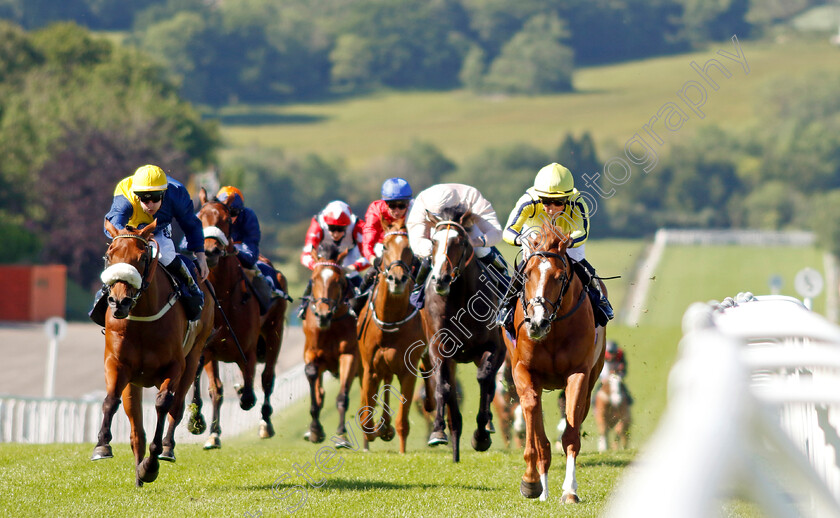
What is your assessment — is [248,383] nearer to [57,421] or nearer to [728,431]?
[57,421]

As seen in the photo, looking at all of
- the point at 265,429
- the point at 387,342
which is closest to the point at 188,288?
the point at 387,342

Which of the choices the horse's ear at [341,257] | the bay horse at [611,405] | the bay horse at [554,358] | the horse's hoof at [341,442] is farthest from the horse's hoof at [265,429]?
the bay horse at [611,405]

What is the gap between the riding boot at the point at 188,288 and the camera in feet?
26.0

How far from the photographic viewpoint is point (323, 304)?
1036cm

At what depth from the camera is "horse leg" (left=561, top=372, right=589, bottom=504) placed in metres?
7.09

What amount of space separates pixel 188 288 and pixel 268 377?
316cm

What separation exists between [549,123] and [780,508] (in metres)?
116

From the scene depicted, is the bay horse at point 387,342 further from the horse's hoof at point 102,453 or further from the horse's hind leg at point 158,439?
the horse's hoof at point 102,453

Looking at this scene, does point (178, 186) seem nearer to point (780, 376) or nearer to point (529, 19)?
point (780, 376)

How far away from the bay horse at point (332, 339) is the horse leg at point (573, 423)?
377 centimetres

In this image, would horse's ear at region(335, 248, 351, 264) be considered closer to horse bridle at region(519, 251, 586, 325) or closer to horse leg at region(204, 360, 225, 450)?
horse leg at region(204, 360, 225, 450)

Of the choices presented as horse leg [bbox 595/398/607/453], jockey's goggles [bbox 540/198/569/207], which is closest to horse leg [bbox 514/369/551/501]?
jockey's goggles [bbox 540/198/569/207]

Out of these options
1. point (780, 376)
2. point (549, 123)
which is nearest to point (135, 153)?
point (780, 376)

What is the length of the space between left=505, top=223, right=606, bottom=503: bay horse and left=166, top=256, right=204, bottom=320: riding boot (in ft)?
7.66
